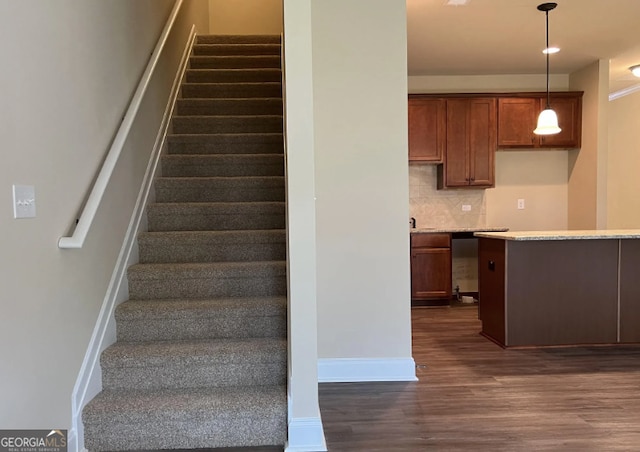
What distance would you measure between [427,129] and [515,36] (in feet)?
4.38

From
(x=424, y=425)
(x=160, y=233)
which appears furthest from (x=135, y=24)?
(x=424, y=425)

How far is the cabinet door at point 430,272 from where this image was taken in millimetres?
4906

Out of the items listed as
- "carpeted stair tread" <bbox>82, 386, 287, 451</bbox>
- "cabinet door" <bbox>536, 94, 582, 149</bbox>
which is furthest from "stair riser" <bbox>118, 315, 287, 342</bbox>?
"cabinet door" <bbox>536, 94, 582, 149</bbox>

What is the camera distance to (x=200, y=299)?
2557 millimetres

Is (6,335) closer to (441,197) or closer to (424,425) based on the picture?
(424,425)

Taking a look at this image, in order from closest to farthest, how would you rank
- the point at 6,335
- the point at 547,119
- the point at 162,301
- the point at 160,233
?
the point at 6,335 → the point at 162,301 → the point at 160,233 → the point at 547,119

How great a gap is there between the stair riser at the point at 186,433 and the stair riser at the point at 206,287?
0.76 metres

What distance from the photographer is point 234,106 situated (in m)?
3.91

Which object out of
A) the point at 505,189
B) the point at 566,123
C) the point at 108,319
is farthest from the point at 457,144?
the point at 108,319

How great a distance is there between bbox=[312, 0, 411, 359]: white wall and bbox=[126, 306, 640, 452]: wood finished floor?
38cm

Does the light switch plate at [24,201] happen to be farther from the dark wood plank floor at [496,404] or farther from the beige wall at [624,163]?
the beige wall at [624,163]

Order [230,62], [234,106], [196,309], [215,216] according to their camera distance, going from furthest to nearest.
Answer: [230,62] < [234,106] < [215,216] < [196,309]

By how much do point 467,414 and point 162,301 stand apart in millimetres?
1879

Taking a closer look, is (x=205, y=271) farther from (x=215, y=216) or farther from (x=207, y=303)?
(x=215, y=216)
